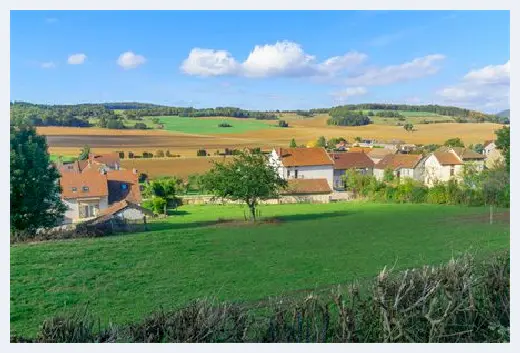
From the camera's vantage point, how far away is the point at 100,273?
9.01 metres

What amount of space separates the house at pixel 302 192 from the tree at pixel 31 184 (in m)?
9.08

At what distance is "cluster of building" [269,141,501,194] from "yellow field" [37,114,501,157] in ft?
4.28

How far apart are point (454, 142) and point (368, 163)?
12.9ft

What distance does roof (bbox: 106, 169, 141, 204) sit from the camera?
1295 centimetres

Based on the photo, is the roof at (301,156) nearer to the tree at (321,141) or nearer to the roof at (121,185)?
the tree at (321,141)

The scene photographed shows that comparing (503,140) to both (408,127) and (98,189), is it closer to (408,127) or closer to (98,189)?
(408,127)

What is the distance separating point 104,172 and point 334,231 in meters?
6.60

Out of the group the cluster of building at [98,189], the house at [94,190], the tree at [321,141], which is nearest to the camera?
the cluster of building at [98,189]

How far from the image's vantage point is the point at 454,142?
59.3 ft

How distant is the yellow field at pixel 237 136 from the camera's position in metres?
10.7

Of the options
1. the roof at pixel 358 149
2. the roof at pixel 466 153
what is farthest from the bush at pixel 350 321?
the roof at pixel 466 153

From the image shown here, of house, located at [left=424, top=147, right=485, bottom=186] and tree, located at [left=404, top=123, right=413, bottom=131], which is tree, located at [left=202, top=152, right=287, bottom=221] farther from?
house, located at [left=424, top=147, right=485, bottom=186]

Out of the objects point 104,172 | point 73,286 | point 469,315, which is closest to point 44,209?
point 104,172
